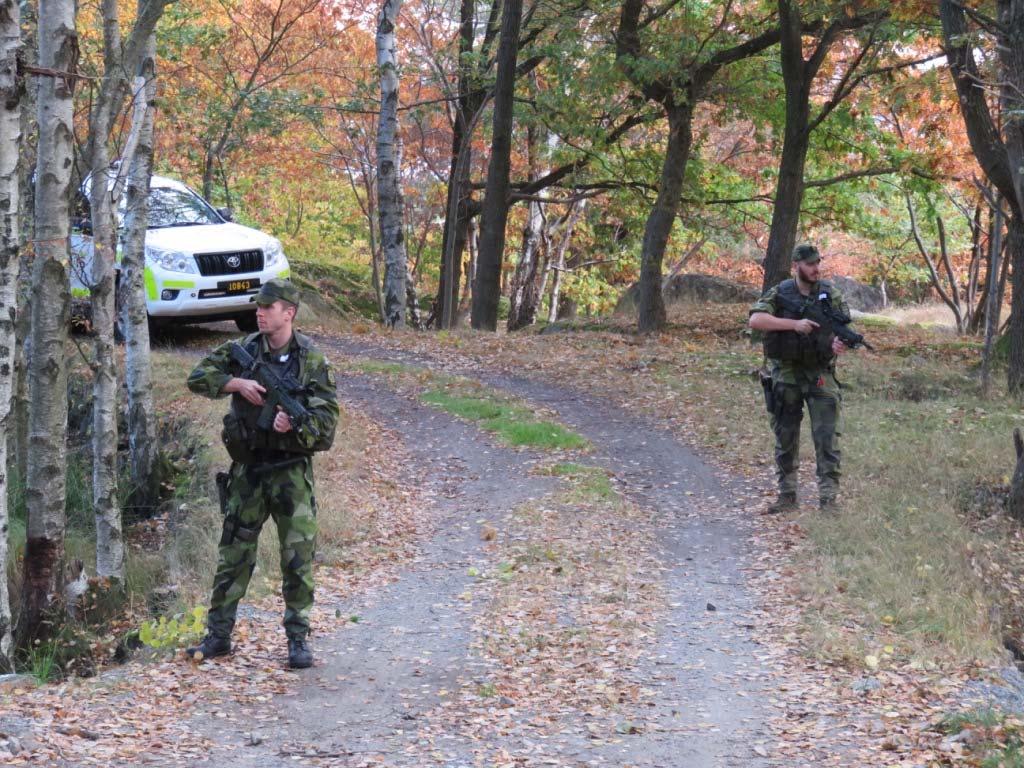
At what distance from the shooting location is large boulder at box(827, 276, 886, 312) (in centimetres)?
4012

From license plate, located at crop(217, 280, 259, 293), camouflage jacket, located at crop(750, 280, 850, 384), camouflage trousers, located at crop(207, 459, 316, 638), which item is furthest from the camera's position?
license plate, located at crop(217, 280, 259, 293)

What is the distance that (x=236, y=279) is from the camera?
14906 mm

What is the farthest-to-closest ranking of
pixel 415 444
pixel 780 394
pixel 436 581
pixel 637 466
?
pixel 415 444
pixel 637 466
pixel 780 394
pixel 436 581

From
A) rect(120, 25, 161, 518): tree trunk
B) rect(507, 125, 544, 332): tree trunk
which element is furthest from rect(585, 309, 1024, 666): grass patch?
rect(507, 125, 544, 332): tree trunk

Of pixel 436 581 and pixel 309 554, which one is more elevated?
pixel 309 554

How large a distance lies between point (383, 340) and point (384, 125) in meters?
4.36

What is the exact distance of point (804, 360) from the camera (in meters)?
9.01

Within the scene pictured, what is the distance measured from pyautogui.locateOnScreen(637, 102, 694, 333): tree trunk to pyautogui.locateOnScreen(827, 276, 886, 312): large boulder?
71.4 ft

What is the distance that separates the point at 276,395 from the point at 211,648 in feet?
4.83

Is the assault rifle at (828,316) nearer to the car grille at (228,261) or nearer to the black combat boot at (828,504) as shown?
the black combat boot at (828,504)

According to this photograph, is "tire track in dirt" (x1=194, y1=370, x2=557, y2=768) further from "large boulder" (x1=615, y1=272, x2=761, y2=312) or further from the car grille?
"large boulder" (x1=615, y1=272, x2=761, y2=312)

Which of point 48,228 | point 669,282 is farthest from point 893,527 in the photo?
point 669,282

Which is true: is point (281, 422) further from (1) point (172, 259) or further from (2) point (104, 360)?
(1) point (172, 259)

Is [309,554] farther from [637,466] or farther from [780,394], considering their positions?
[637,466]
